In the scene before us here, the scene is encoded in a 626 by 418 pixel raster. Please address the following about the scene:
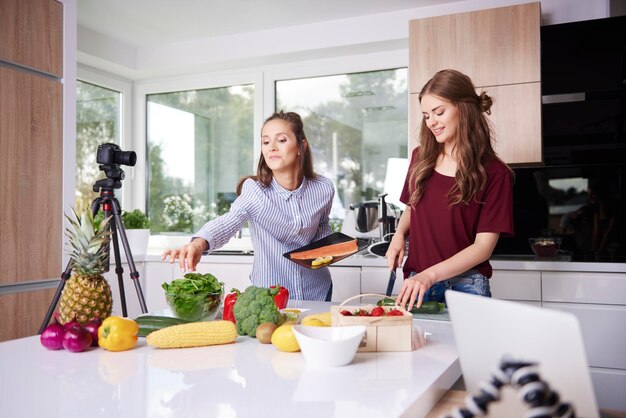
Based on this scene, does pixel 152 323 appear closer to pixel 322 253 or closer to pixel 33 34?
pixel 322 253

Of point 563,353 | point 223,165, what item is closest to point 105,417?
point 563,353

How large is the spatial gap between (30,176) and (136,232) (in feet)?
3.20

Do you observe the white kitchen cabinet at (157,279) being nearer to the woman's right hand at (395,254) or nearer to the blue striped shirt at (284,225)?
the blue striped shirt at (284,225)

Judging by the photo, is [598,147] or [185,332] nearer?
[185,332]

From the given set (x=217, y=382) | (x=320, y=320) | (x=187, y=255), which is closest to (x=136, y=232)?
(x=187, y=255)

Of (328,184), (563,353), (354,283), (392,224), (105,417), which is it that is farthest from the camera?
(392,224)

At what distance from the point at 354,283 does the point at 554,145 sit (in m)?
1.36

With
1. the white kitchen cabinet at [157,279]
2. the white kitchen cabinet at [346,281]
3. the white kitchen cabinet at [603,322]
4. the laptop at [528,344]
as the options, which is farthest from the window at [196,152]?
the laptop at [528,344]

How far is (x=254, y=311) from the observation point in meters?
1.39

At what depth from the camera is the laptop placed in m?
0.57

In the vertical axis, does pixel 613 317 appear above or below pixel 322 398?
below

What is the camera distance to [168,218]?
4.52 metres

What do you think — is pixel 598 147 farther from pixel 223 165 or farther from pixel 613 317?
pixel 223 165

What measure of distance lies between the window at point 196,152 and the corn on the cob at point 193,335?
9.93 feet
